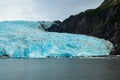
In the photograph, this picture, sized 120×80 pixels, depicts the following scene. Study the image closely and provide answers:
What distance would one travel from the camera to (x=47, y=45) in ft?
238

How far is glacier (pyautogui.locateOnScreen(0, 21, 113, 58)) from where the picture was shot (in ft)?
235

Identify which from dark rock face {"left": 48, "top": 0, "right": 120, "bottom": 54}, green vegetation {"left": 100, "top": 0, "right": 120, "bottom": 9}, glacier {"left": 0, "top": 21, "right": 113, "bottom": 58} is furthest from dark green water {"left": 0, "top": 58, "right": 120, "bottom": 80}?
green vegetation {"left": 100, "top": 0, "right": 120, "bottom": 9}

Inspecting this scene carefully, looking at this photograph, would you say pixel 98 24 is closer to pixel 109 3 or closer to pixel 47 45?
pixel 109 3

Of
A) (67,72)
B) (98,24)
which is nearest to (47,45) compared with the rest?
(98,24)

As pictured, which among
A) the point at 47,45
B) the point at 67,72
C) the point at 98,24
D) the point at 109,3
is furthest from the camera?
the point at 109,3

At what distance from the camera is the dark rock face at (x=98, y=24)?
90.1 m

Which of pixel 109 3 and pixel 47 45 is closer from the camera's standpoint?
pixel 47 45

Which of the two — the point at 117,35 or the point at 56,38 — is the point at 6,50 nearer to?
the point at 56,38

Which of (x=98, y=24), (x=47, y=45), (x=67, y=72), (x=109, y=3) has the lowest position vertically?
(x=67, y=72)

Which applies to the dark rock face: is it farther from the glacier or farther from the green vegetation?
the glacier

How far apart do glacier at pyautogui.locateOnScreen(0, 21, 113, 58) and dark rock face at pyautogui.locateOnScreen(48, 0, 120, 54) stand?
7.88 meters

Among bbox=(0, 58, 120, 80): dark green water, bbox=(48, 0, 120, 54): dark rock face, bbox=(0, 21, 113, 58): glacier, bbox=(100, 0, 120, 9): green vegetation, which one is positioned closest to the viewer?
bbox=(0, 58, 120, 80): dark green water

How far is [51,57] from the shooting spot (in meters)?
73.9

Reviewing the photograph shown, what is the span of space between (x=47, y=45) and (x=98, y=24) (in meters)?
29.4
